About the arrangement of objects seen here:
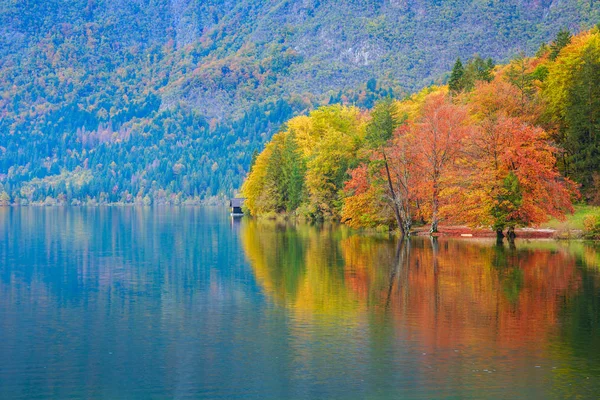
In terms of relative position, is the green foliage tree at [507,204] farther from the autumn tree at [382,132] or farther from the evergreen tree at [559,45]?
the evergreen tree at [559,45]

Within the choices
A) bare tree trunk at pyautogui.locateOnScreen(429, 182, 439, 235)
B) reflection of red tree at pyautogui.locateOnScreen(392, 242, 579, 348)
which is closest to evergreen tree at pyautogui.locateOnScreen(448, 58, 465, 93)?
bare tree trunk at pyautogui.locateOnScreen(429, 182, 439, 235)

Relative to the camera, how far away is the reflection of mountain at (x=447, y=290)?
85.4 feet

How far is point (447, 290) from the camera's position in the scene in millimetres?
35469

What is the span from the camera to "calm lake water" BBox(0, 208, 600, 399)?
68.4 ft

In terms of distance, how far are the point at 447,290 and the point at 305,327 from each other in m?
10.2

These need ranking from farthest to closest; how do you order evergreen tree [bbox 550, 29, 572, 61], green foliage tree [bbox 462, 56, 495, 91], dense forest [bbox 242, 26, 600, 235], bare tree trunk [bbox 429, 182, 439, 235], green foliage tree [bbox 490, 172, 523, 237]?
green foliage tree [bbox 462, 56, 495, 91]
evergreen tree [bbox 550, 29, 572, 61]
bare tree trunk [bbox 429, 182, 439, 235]
dense forest [bbox 242, 26, 600, 235]
green foliage tree [bbox 490, 172, 523, 237]

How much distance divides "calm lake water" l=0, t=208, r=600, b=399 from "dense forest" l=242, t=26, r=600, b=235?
11818 millimetres

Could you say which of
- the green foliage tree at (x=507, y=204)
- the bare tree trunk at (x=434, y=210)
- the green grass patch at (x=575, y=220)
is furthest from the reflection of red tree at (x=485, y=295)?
the bare tree trunk at (x=434, y=210)

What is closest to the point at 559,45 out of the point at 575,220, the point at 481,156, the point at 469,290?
the point at 575,220

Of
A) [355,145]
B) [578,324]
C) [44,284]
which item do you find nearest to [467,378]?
[578,324]

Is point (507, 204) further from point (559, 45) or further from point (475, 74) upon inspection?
point (475, 74)

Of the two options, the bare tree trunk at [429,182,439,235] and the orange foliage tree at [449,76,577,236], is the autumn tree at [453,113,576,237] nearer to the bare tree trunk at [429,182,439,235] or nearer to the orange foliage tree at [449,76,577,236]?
the orange foliage tree at [449,76,577,236]

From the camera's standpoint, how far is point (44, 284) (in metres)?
39.6

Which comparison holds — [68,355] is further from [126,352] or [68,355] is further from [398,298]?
[398,298]
